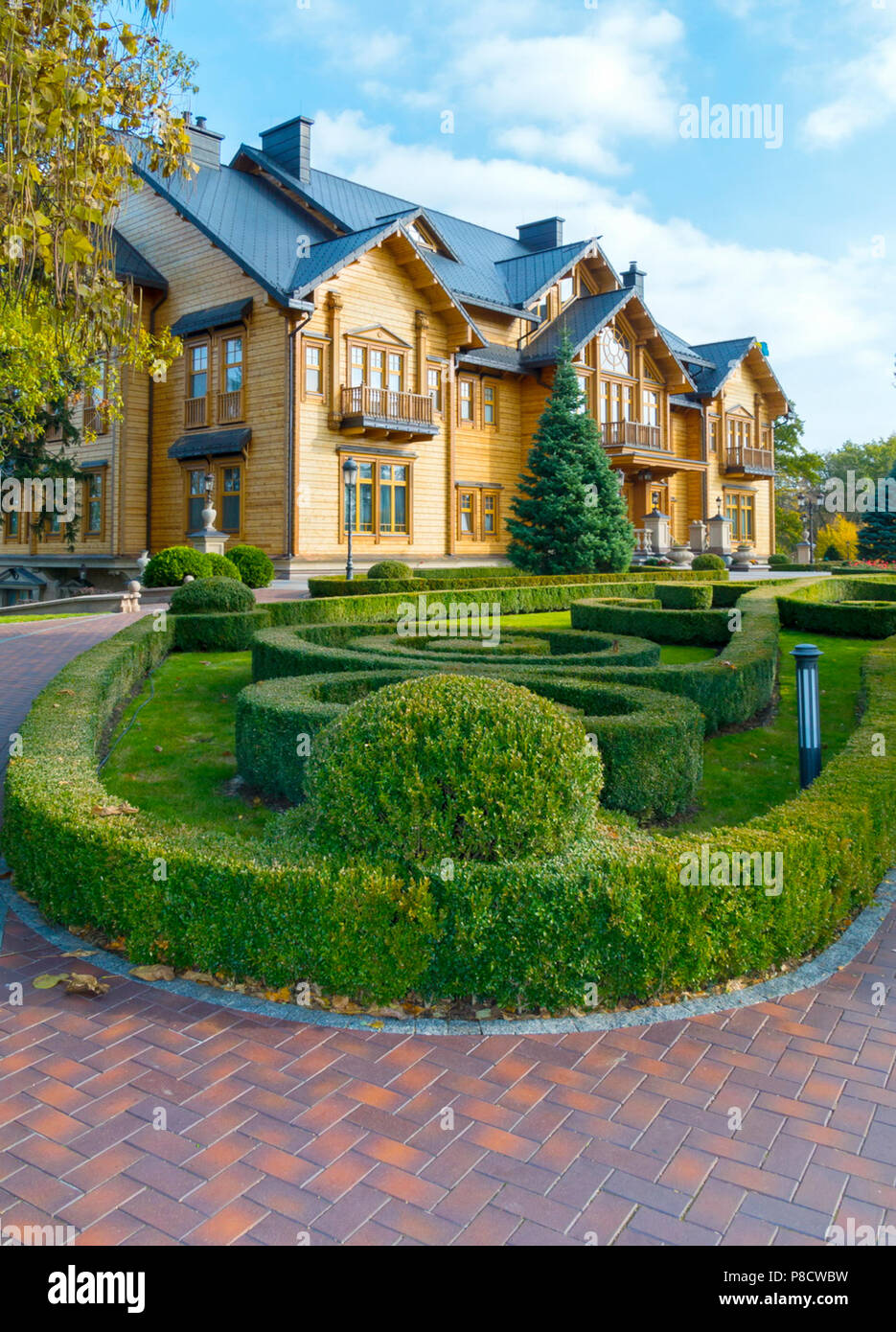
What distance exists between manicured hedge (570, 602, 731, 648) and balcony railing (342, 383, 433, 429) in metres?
12.4

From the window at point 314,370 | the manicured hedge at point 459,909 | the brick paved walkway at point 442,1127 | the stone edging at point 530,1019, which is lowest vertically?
the brick paved walkway at point 442,1127

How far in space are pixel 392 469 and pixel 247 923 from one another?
25.8 metres

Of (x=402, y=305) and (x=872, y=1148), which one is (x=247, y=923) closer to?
(x=872, y=1148)

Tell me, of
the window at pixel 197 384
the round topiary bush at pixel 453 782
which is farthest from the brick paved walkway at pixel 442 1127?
the window at pixel 197 384

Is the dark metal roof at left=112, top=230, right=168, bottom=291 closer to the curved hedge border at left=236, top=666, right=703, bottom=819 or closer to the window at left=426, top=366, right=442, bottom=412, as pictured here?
the window at left=426, top=366, right=442, bottom=412

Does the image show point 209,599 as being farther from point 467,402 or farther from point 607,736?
point 467,402

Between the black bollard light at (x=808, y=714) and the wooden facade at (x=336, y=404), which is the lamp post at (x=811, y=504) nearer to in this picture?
the wooden facade at (x=336, y=404)

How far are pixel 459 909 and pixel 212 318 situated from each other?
26.4m

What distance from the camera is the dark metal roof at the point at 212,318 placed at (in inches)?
1059

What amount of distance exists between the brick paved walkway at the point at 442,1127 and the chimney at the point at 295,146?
33.4m

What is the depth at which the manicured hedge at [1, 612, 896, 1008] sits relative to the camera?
4.41 metres

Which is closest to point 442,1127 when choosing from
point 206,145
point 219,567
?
point 219,567

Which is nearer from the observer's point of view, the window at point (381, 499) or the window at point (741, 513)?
the window at point (381, 499)
